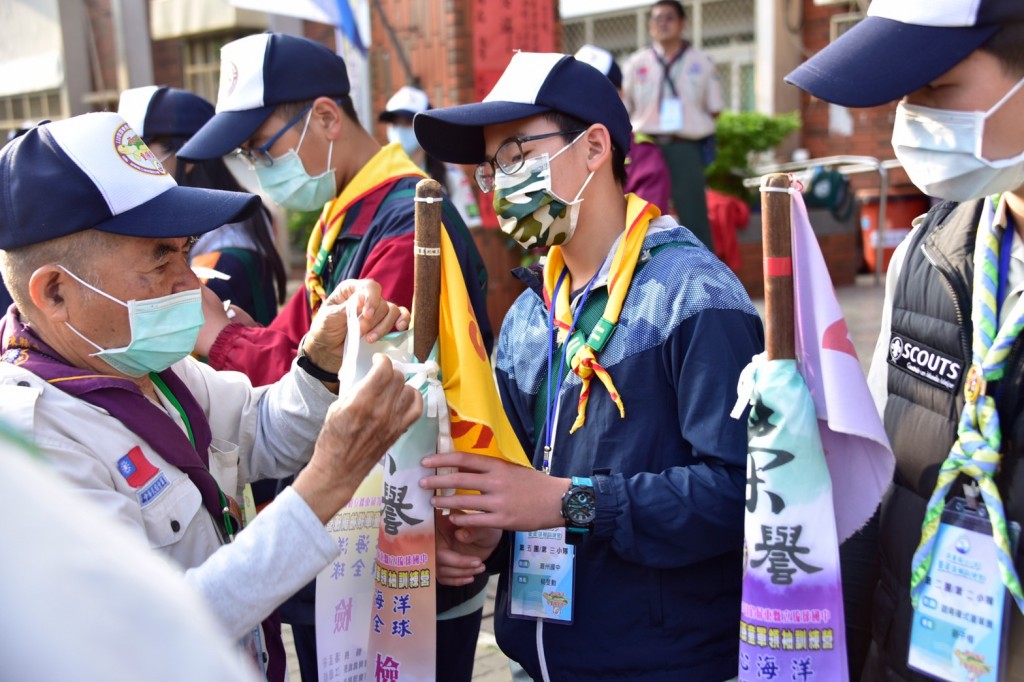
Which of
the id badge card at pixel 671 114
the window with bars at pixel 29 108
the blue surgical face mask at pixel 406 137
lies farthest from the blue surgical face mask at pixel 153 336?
the window with bars at pixel 29 108

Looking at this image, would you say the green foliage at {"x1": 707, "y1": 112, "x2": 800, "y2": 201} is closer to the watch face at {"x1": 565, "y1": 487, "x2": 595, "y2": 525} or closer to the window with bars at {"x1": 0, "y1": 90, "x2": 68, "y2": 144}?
the window with bars at {"x1": 0, "y1": 90, "x2": 68, "y2": 144}

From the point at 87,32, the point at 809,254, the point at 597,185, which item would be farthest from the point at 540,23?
the point at 87,32

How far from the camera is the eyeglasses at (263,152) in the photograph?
3176mm

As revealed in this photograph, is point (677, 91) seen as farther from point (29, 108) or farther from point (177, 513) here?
point (29, 108)

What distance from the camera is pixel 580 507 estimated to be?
197 cm

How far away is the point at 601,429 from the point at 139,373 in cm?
96

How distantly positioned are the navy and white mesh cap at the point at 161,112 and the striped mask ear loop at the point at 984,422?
3.06m

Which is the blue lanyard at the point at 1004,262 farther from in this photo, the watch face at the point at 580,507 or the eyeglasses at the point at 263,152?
the eyeglasses at the point at 263,152

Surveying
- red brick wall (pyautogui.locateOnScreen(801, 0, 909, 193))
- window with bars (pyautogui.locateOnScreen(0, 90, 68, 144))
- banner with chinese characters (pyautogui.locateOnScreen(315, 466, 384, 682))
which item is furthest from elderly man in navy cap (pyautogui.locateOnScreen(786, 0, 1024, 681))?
window with bars (pyautogui.locateOnScreen(0, 90, 68, 144))

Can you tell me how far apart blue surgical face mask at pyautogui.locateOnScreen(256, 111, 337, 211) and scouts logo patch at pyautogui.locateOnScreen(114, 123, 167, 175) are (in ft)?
3.58

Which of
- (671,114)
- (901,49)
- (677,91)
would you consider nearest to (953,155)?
(901,49)

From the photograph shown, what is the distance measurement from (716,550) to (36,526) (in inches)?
58.6

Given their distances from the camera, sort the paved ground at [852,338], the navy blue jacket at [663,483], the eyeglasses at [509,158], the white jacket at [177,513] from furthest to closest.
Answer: the paved ground at [852,338], the eyeglasses at [509,158], the navy blue jacket at [663,483], the white jacket at [177,513]

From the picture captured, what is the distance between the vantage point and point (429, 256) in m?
2.04
